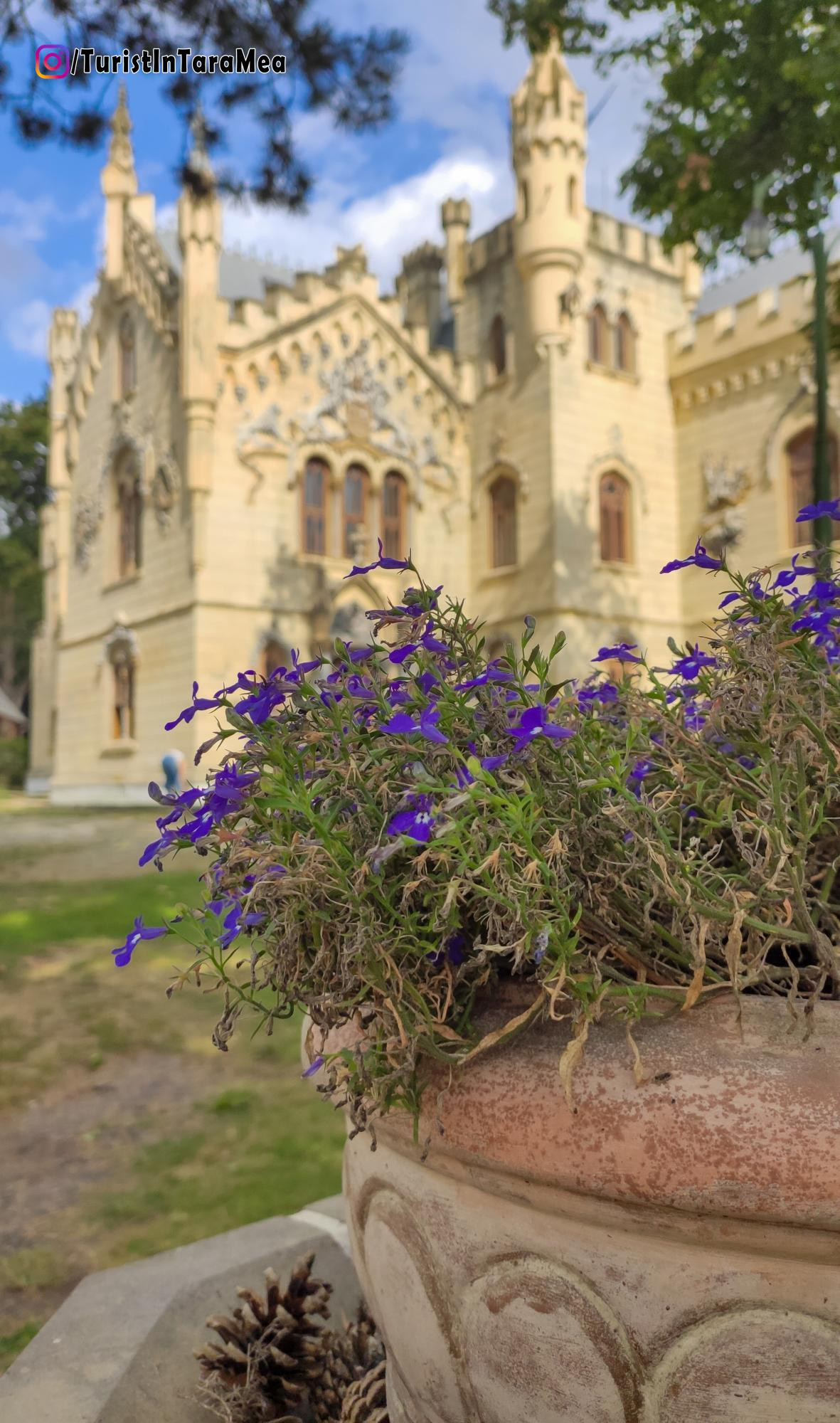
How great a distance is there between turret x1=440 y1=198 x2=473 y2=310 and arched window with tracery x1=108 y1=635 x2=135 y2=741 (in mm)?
11121

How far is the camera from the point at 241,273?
24.6m

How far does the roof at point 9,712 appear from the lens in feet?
A: 130

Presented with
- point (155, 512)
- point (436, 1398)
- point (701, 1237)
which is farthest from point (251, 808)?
point (155, 512)

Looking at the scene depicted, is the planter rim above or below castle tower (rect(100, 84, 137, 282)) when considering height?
below

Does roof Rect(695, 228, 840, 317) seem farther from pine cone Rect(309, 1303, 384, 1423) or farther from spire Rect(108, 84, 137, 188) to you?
Answer: pine cone Rect(309, 1303, 384, 1423)

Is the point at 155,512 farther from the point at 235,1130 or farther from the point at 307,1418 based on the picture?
the point at 307,1418

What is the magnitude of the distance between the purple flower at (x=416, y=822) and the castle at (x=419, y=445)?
1695cm

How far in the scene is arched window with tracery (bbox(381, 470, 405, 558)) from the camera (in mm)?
20844

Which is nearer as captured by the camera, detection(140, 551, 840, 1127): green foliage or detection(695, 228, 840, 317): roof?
detection(140, 551, 840, 1127): green foliage

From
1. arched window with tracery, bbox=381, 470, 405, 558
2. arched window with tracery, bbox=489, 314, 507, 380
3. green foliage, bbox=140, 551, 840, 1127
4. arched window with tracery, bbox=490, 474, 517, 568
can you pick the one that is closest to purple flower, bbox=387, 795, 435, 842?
green foliage, bbox=140, 551, 840, 1127

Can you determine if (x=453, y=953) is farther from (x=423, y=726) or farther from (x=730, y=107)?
(x=730, y=107)

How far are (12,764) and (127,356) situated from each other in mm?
14591

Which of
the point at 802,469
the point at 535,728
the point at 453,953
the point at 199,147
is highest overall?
the point at 802,469

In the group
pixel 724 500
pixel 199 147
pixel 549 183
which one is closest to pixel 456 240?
pixel 549 183
